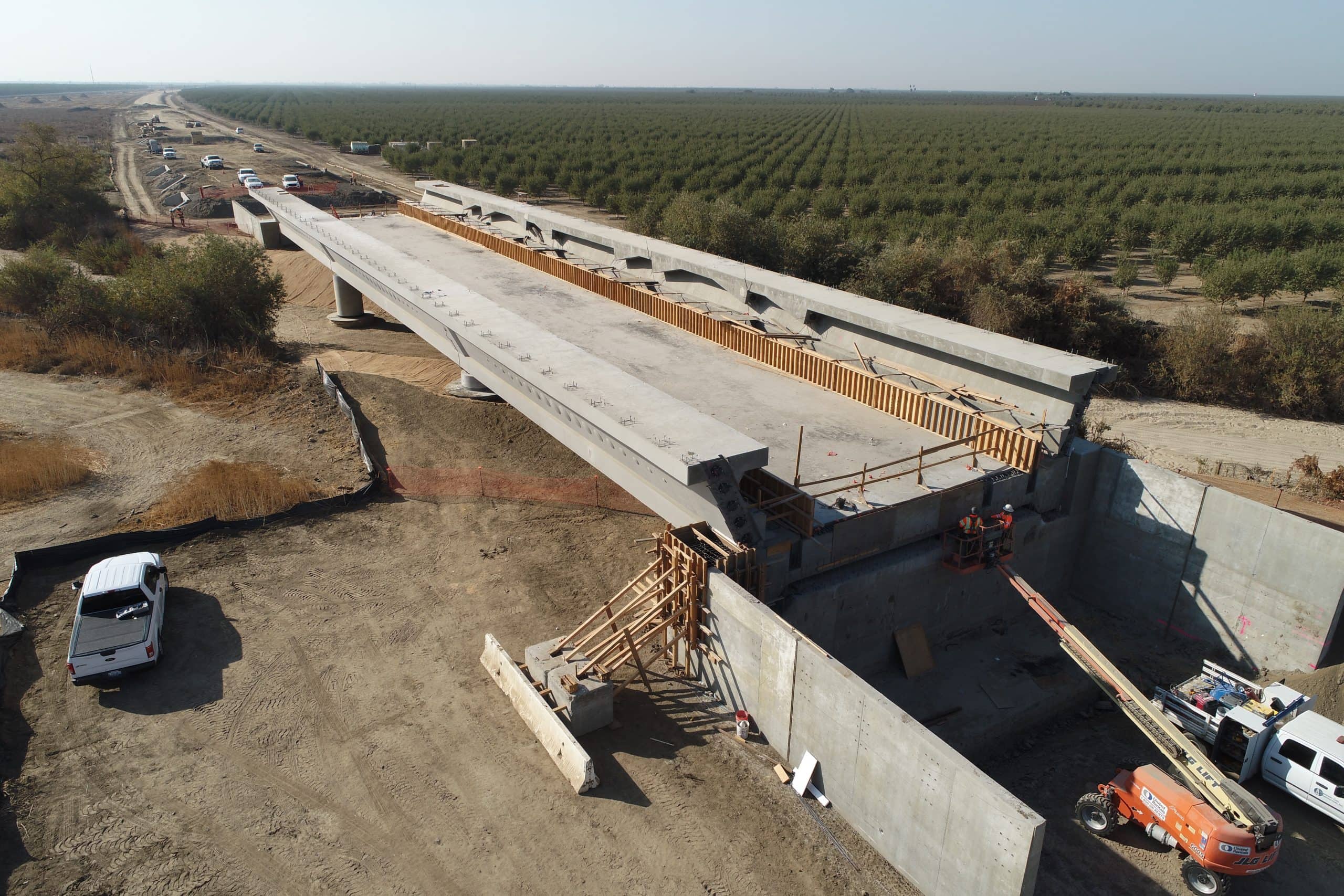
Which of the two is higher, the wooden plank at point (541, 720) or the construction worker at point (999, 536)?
the construction worker at point (999, 536)

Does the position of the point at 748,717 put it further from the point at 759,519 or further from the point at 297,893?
the point at 297,893

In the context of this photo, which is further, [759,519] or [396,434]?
[396,434]

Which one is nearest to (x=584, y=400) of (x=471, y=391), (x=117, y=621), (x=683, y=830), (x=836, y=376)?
(x=836, y=376)

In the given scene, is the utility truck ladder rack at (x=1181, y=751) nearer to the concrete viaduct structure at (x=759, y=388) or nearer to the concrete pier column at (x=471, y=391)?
the concrete viaduct structure at (x=759, y=388)

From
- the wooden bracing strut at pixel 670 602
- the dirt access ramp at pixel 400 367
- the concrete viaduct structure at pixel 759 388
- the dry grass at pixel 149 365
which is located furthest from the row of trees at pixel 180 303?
the wooden bracing strut at pixel 670 602

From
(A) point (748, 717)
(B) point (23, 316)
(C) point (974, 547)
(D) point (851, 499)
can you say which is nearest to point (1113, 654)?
(C) point (974, 547)

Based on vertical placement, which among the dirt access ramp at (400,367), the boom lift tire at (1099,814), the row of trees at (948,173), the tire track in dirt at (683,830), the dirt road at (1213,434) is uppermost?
the row of trees at (948,173)

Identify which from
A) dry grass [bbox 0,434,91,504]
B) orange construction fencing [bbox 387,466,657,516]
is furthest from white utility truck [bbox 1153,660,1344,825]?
dry grass [bbox 0,434,91,504]
